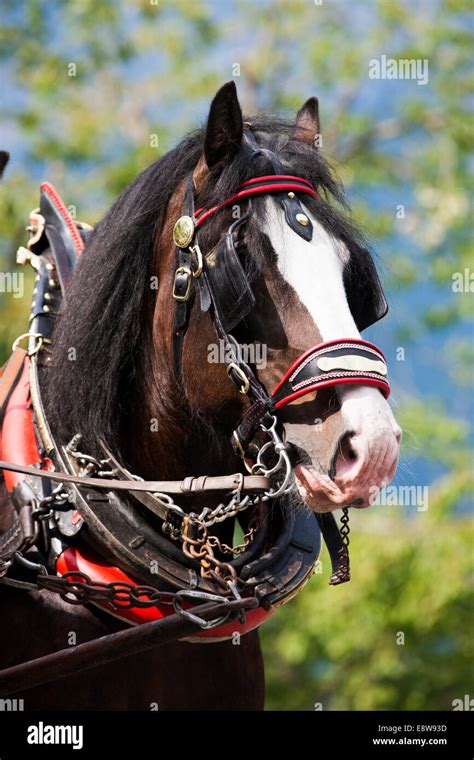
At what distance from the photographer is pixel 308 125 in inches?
128

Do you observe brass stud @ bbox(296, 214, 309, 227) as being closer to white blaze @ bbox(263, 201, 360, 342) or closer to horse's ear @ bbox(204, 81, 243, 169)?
white blaze @ bbox(263, 201, 360, 342)

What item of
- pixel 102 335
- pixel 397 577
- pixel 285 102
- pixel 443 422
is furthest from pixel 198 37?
pixel 102 335

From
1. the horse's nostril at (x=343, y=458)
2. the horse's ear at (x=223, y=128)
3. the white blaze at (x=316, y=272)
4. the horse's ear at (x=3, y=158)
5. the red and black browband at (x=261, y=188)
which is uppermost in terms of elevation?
the horse's ear at (x=3, y=158)

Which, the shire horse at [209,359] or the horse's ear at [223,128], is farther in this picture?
the horse's ear at [223,128]

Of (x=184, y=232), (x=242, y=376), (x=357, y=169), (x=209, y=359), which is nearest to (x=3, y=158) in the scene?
(x=184, y=232)

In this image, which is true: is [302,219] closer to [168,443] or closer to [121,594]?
[168,443]

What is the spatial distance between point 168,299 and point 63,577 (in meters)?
0.75

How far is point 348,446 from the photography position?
8.13ft

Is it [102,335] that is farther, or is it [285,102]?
[285,102]

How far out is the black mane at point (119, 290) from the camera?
2873mm

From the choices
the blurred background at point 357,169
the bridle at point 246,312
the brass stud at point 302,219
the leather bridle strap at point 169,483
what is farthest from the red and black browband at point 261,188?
the blurred background at point 357,169

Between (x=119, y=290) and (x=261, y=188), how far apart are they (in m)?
0.47

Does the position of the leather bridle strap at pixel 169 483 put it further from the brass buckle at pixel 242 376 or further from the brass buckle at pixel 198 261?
the brass buckle at pixel 198 261

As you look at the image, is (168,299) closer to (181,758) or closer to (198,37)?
(181,758)
